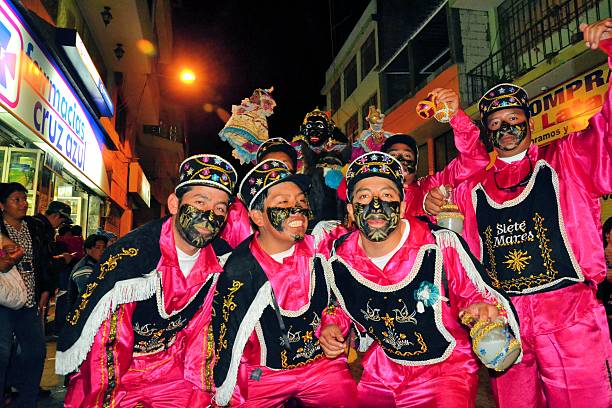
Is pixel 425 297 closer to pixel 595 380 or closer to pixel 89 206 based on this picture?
pixel 595 380

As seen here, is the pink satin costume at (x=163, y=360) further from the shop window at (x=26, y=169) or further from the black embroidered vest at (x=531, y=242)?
the shop window at (x=26, y=169)

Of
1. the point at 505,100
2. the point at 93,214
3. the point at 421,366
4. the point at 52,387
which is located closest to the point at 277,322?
the point at 421,366

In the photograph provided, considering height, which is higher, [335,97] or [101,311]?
[335,97]

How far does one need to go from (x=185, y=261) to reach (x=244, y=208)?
1.22 m

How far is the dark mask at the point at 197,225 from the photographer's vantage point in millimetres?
3307

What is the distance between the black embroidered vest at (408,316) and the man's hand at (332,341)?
287mm

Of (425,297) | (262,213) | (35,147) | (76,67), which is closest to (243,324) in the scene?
(262,213)

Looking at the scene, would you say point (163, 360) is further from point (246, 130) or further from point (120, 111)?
point (120, 111)

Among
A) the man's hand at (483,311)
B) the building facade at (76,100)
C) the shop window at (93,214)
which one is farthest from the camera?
the shop window at (93,214)

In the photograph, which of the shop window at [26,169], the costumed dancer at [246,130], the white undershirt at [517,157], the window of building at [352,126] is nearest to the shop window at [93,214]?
the shop window at [26,169]

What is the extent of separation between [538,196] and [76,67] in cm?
844

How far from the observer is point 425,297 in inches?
118

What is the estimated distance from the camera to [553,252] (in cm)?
325

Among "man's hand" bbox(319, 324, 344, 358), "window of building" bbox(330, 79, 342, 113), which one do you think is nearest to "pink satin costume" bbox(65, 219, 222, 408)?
"man's hand" bbox(319, 324, 344, 358)
